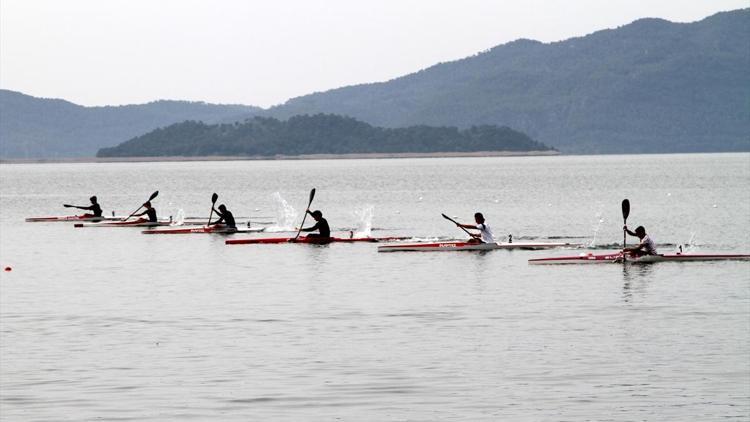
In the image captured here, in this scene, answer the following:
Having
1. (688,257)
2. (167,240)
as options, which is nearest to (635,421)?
(688,257)

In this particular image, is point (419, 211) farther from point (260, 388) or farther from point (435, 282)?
point (260, 388)

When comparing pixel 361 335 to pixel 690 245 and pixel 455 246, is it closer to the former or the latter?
pixel 455 246

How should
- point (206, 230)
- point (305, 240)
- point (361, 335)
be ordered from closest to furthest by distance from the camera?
point (361, 335) < point (305, 240) < point (206, 230)

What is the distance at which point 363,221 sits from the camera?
78062mm

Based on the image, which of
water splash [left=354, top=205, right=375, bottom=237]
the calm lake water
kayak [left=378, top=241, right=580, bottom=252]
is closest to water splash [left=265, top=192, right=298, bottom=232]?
water splash [left=354, top=205, right=375, bottom=237]

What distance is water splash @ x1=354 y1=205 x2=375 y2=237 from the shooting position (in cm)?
6475

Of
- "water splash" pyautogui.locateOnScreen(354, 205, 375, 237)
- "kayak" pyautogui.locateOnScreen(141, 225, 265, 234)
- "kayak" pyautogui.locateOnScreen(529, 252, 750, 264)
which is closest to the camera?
"kayak" pyautogui.locateOnScreen(529, 252, 750, 264)

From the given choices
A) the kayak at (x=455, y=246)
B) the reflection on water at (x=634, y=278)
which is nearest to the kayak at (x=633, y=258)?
the reflection on water at (x=634, y=278)

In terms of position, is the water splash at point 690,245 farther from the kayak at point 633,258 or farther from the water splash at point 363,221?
the water splash at point 363,221

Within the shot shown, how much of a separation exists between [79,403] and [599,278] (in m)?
21.0

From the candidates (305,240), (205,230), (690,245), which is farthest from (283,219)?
(690,245)

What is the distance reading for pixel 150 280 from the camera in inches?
1652

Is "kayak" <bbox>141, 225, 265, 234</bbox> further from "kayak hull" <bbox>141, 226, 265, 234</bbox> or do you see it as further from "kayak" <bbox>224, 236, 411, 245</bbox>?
"kayak" <bbox>224, 236, 411, 245</bbox>

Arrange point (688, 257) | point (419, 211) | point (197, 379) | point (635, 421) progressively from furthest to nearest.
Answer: point (419, 211) → point (688, 257) → point (197, 379) → point (635, 421)
